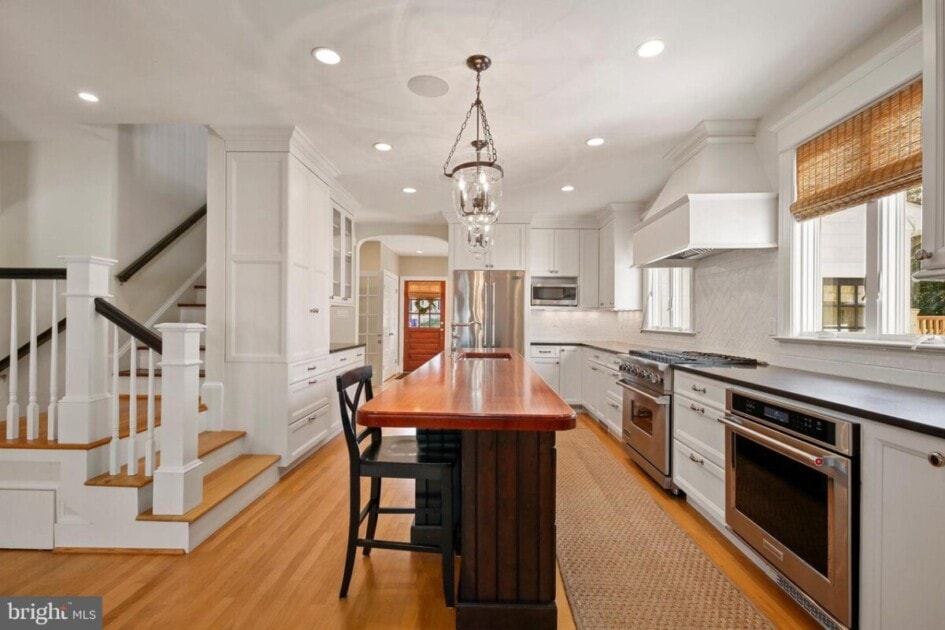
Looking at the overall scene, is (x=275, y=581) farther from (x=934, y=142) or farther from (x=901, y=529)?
(x=934, y=142)

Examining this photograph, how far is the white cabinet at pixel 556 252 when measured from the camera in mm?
5590

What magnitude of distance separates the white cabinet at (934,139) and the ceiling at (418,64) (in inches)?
24.1

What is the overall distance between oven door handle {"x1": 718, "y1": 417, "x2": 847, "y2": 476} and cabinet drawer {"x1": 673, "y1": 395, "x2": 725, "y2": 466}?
19 centimetres

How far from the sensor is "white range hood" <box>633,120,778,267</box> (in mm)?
2758

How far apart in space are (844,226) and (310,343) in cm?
370

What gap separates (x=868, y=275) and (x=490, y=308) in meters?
3.58

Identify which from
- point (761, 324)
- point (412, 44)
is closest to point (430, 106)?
point (412, 44)

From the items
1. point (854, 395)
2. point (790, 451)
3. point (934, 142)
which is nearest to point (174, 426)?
point (790, 451)

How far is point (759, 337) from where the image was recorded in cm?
286

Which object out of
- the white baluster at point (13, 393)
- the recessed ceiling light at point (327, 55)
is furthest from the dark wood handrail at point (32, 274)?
the recessed ceiling light at point (327, 55)

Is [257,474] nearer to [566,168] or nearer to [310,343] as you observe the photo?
[310,343]

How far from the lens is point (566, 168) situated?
384 cm

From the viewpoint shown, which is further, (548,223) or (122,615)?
(548,223)

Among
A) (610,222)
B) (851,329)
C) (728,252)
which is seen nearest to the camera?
(851,329)
